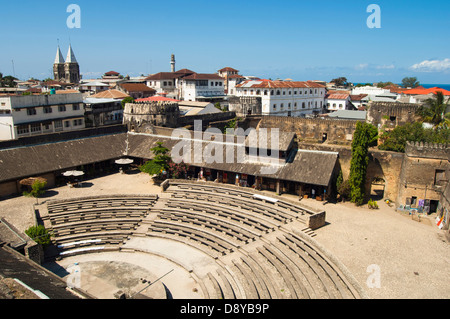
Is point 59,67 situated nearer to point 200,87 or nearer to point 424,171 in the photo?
point 200,87

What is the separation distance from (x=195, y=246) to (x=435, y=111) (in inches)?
1315

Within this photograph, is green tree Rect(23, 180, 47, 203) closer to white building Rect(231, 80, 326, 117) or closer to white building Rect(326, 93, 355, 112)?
white building Rect(231, 80, 326, 117)

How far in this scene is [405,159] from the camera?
89.4 ft

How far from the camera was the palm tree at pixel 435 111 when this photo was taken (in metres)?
38.1

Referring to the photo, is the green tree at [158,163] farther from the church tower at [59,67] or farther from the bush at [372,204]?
the church tower at [59,67]

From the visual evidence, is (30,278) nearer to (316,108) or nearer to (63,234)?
(63,234)

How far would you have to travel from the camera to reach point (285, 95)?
220 feet

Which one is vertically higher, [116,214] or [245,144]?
[245,144]

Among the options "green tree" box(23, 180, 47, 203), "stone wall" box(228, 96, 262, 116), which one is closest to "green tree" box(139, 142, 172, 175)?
"green tree" box(23, 180, 47, 203)

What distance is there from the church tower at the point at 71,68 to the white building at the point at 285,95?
190 feet

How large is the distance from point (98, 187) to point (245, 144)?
559 inches

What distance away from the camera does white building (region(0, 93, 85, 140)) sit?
36219mm
